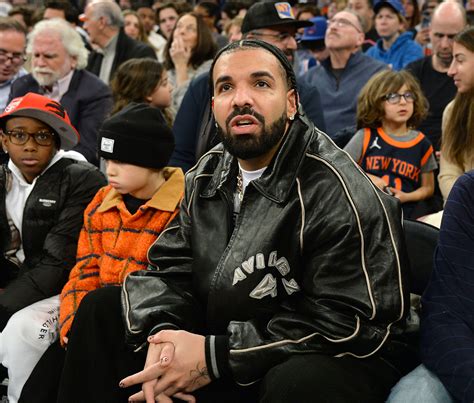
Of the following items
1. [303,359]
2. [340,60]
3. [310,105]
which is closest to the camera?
[303,359]

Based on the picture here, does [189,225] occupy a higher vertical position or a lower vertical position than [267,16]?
lower

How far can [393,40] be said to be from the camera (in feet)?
23.6

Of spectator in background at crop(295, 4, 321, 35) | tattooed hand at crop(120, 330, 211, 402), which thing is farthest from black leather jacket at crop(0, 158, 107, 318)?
spectator in background at crop(295, 4, 321, 35)

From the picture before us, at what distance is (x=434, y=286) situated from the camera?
8.21 feet

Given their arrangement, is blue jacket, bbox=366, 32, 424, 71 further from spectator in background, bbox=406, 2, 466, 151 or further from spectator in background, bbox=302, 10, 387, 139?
spectator in background, bbox=302, 10, 387, 139

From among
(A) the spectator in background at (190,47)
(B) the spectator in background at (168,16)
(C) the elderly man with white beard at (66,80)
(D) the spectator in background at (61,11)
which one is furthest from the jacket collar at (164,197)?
(D) the spectator in background at (61,11)

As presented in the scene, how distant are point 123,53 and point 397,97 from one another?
10.4 feet

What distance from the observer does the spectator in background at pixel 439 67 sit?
555cm

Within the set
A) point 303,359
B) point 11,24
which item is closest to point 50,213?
point 303,359

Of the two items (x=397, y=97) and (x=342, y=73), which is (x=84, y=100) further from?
(x=397, y=97)

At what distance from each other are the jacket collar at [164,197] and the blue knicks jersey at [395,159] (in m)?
1.72

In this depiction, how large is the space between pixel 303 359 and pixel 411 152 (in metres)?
2.65

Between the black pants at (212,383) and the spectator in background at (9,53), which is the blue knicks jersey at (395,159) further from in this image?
the spectator in background at (9,53)

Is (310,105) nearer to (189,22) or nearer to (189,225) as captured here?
(189,225)
